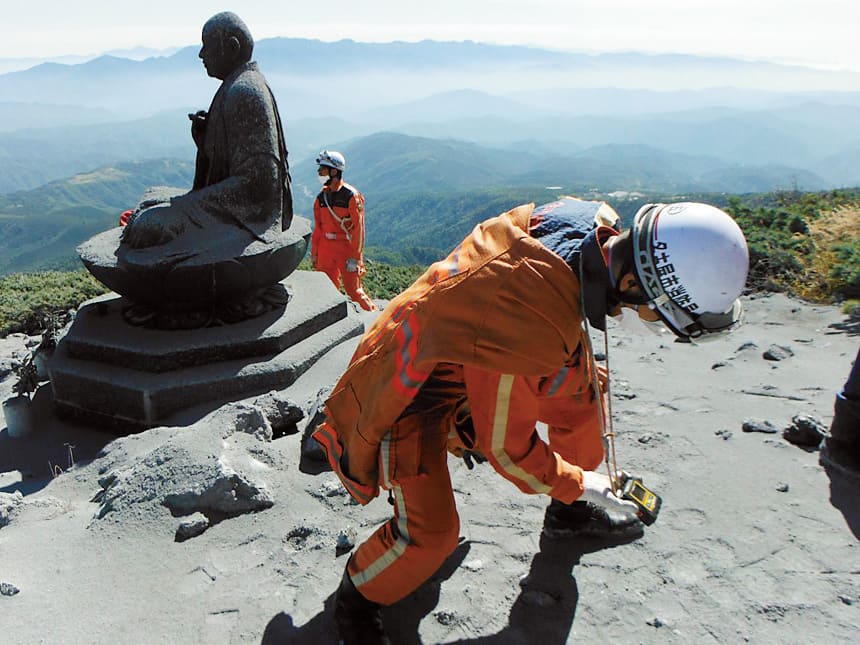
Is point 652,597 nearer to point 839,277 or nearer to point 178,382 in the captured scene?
point 178,382

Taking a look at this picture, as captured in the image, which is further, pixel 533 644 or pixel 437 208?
pixel 437 208

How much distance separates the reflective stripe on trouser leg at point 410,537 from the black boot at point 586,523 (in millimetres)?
851

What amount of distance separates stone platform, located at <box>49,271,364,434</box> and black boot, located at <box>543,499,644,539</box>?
3.31 m

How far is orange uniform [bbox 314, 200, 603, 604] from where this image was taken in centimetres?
222

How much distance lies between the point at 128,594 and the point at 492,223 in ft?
8.30

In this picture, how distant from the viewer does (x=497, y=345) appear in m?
2.18

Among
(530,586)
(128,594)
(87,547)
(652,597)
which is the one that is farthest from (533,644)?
(87,547)

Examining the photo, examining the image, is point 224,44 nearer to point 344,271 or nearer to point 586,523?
point 344,271

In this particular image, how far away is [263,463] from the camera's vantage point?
4062mm

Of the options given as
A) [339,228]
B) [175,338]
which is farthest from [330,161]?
[175,338]

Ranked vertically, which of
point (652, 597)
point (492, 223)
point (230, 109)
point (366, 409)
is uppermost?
point (230, 109)

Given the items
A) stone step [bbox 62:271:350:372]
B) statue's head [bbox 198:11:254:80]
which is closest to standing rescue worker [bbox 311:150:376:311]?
statue's head [bbox 198:11:254:80]

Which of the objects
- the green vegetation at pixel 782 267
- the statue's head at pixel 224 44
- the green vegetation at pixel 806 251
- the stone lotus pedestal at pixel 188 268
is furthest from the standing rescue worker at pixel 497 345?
the green vegetation at pixel 806 251

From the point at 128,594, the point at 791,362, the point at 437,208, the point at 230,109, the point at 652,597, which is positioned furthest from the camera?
the point at 437,208
